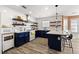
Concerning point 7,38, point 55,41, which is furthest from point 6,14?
point 55,41

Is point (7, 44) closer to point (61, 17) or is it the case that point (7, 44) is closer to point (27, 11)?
point (27, 11)

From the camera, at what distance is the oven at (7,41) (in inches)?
117

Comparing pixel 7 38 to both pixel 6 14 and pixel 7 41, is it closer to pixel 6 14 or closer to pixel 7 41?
pixel 7 41

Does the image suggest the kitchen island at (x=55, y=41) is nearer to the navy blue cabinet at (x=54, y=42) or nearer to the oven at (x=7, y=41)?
the navy blue cabinet at (x=54, y=42)

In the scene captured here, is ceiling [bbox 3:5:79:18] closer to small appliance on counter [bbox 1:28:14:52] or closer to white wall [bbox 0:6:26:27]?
white wall [bbox 0:6:26:27]

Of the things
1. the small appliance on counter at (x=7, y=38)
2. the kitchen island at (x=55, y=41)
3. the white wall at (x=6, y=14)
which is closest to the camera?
the white wall at (x=6, y=14)

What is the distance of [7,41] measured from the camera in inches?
126

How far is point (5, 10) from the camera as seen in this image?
8.15ft

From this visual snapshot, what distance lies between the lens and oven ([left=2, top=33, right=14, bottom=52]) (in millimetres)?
2979

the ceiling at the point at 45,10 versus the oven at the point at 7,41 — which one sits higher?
the ceiling at the point at 45,10

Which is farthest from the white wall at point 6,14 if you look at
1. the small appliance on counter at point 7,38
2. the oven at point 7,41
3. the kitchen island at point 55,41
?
the kitchen island at point 55,41

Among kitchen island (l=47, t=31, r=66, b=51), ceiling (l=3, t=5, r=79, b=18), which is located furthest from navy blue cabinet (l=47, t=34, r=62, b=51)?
ceiling (l=3, t=5, r=79, b=18)

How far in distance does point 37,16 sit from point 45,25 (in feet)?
1.39
